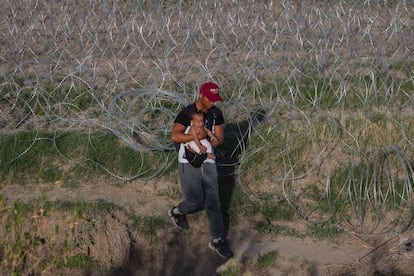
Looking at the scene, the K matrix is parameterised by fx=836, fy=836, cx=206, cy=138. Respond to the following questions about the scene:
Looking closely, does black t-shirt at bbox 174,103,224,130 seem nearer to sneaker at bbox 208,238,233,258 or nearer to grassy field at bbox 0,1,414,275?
sneaker at bbox 208,238,233,258

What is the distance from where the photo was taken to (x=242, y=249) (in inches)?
280

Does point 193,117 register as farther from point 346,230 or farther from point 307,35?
point 307,35

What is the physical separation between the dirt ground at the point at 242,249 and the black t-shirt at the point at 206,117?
3.76ft

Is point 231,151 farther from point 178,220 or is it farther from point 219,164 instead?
point 178,220

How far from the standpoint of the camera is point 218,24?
1212cm

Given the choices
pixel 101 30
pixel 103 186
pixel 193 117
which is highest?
pixel 193 117

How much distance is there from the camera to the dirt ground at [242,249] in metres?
6.89

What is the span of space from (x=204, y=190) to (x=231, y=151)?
1583mm

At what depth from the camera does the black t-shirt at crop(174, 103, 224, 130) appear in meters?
6.40

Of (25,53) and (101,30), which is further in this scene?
(101,30)

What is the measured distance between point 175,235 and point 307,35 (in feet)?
17.7

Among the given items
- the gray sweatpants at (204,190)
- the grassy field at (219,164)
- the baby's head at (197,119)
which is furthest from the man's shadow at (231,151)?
the baby's head at (197,119)

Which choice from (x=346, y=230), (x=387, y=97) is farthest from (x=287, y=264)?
(x=387, y=97)

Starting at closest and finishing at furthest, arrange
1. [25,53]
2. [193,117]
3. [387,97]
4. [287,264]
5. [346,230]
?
[193,117] < [287,264] < [346,230] < [387,97] < [25,53]
